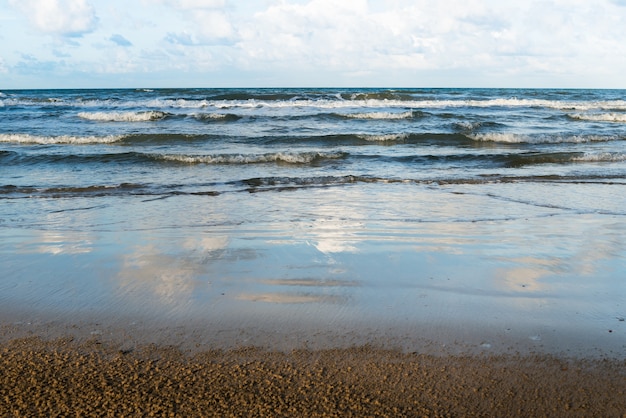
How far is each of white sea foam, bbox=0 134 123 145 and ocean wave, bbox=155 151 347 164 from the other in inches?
174

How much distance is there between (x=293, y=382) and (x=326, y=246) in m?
2.64

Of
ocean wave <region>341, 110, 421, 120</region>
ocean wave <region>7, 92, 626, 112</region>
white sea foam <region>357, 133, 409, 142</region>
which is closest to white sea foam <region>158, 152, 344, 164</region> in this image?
white sea foam <region>357, 133, 409, 142</region>

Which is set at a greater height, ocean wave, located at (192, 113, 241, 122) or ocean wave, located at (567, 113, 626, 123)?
ocean wave, located at (192, 113, 241, 122)

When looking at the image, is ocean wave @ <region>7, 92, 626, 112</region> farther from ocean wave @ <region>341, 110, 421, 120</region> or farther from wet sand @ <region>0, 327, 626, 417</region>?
wet sand @ <region>0, 327, 626, 417</region>

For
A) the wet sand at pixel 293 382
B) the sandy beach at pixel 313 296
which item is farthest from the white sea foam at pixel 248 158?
the wet sand at pixel 293 382

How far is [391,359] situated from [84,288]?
2325 millimetres

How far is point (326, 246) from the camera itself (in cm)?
536

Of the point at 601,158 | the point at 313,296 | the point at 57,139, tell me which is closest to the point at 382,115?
the point at 601,158

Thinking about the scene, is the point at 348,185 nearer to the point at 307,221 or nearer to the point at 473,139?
the point at 307,221

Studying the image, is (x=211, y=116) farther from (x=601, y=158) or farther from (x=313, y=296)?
(x=313, y=296)

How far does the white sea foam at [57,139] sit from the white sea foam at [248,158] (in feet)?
14.7

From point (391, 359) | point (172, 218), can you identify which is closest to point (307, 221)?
point (172, 218)

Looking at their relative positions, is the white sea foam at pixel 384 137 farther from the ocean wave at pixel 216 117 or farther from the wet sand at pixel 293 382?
the wet sand at pixel 293 382

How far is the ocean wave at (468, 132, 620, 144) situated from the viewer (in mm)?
17422
